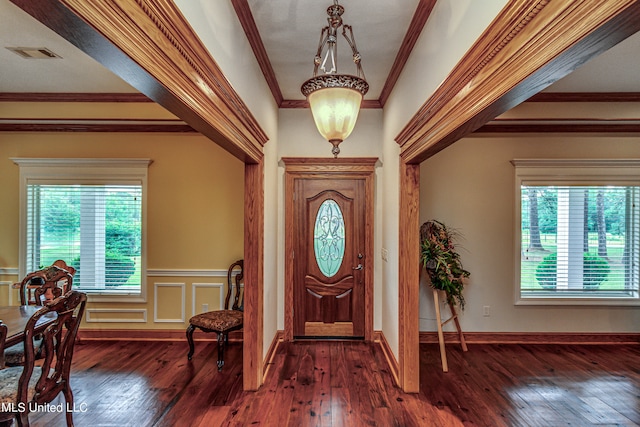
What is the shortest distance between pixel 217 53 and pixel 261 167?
1.27 m

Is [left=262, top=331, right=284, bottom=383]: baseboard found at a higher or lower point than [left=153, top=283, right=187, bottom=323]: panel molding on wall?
lower

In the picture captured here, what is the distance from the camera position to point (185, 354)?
3.63 meters

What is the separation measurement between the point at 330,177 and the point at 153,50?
298 centimetres

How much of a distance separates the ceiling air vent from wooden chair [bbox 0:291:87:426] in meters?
2.02

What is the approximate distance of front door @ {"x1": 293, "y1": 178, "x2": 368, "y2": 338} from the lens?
157 inches

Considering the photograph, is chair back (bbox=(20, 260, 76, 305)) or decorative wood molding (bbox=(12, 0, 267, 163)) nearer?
decorative wood molding (bbox=(12, 0, 267, 163))

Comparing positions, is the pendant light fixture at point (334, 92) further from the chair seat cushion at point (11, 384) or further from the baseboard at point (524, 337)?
the baseboard at point (524, 337)

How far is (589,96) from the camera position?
3.36 m

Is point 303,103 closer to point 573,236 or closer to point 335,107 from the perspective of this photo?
point 335,107

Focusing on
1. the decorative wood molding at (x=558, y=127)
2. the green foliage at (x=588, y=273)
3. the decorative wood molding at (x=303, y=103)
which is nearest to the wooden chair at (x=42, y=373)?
the decorative wood molding at (x=303, y=103)

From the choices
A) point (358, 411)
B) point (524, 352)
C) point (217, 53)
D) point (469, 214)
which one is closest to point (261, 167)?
point (217, 53)

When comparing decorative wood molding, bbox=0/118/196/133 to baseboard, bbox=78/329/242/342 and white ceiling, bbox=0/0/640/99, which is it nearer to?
white ceiling, bbox=0/0/640/99

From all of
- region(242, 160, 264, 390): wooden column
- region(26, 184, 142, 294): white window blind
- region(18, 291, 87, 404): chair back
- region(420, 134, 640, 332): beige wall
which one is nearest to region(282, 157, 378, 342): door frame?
region(420, 134, 640, 332): beige wall

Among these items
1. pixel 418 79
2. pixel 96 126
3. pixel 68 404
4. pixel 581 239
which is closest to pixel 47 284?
pixel 68 404
